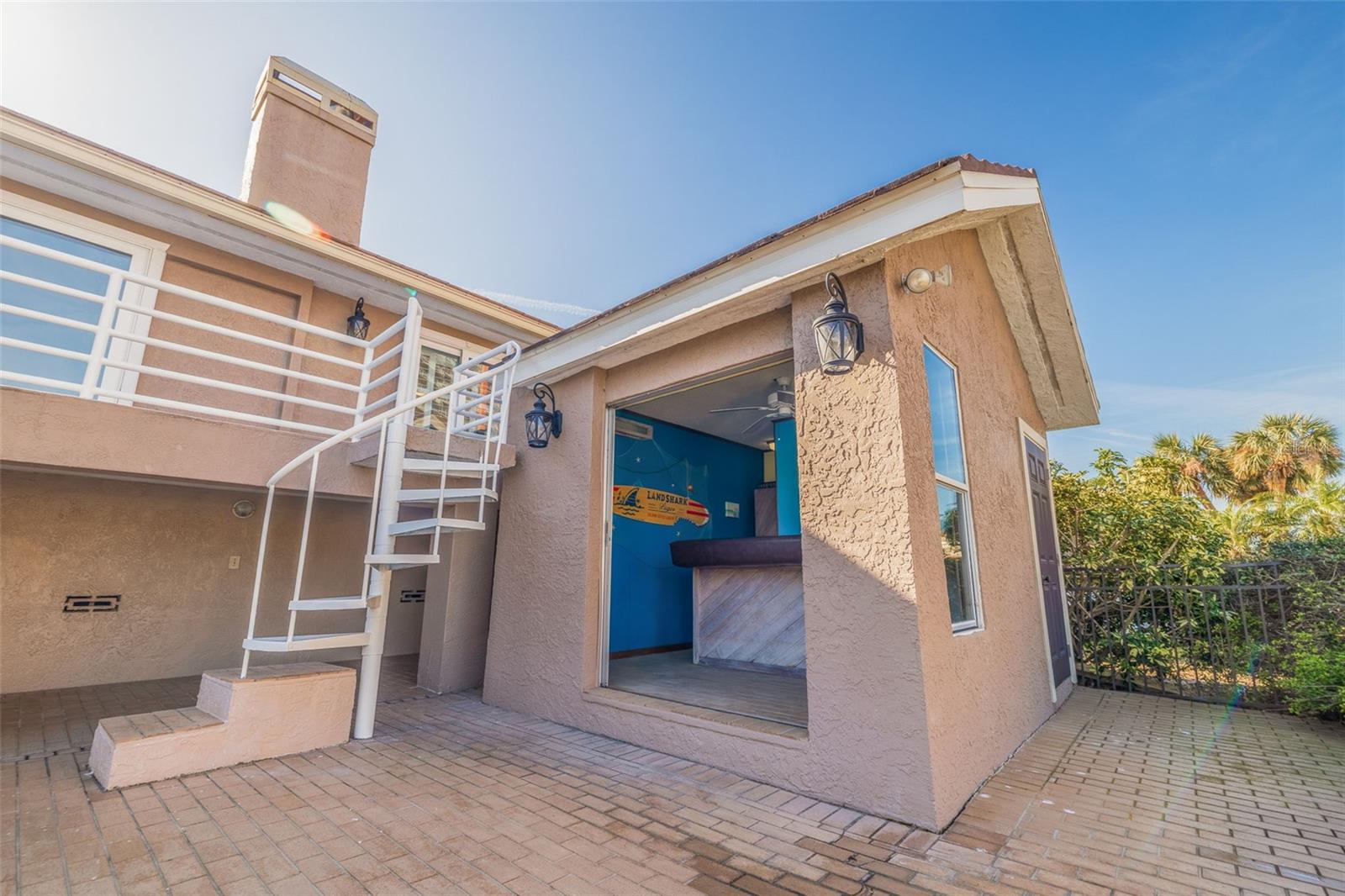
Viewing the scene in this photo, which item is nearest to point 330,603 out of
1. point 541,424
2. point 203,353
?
point 203,353

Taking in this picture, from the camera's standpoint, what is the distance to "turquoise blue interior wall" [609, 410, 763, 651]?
660 centimetres

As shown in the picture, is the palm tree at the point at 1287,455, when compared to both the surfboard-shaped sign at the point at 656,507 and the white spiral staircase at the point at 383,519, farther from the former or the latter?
the white spiral staircase at the point at 383,519

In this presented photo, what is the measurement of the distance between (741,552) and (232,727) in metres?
4.12

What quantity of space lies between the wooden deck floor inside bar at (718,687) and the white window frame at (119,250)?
488cm

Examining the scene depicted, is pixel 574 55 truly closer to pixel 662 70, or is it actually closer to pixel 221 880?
pixel 662 70

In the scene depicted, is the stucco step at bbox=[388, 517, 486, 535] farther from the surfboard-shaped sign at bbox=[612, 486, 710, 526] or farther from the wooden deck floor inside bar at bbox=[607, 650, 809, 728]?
the surfboard-shaped sign at bbox=[612, 486, 710, 526]

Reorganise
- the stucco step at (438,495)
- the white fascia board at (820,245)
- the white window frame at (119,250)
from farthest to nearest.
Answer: the white window frame at (119,250) < the stucco step at (438,495) < the white fascia board at (820,245)

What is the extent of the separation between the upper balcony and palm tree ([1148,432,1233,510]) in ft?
67.4

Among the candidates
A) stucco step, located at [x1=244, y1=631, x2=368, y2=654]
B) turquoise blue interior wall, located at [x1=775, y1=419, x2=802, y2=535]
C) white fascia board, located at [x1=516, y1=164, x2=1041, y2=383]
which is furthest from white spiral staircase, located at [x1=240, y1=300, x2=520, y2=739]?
turquoise blue interior wall, located at [x1=775, y1=419, x2=802, y2=535]

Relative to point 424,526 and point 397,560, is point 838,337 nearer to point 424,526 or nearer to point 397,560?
point 424,526

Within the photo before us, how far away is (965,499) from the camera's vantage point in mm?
3682

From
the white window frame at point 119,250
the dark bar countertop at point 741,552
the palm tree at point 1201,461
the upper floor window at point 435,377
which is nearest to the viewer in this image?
the white window frame at point 119,250

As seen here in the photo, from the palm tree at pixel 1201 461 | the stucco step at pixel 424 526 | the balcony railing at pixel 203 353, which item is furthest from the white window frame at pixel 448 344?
the palm tree at pixel 1201 461

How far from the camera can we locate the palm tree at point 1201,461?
54.9 ft
